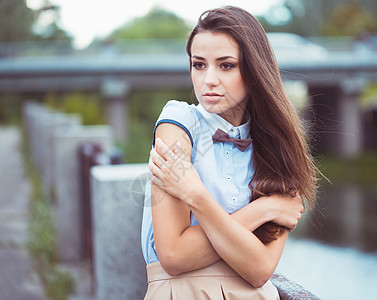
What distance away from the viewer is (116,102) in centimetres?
2131

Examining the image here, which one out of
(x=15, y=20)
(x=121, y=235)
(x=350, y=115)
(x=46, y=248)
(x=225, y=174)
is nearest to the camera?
(x=225, y=174)

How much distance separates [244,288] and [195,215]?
12.0 inches

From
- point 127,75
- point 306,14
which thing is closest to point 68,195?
point 127,75

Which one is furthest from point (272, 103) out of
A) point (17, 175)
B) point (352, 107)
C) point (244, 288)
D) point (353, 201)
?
point (352, 107)

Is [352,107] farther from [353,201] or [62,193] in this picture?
[62,193]

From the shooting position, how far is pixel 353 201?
566 inches

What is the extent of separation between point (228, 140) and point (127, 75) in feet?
64.4

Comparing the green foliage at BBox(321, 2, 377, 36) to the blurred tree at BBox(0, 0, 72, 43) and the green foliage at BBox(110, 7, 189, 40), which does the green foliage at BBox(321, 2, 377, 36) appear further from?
the blurred tree at BBox(0, 0, 72, 43)

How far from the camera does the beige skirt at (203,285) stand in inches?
66.1

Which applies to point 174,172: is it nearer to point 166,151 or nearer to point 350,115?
point 166,151

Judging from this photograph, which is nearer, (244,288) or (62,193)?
(244,288)

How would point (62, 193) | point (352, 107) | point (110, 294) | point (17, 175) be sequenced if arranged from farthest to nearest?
point (352, 107) → point (17, 175) → point (62, 193) → point (110, 294)

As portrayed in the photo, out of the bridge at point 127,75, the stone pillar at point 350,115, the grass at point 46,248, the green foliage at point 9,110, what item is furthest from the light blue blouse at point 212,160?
the green foliage at point 9,110

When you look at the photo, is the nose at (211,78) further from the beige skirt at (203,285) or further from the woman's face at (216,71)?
the beige skirt at (203,285)
